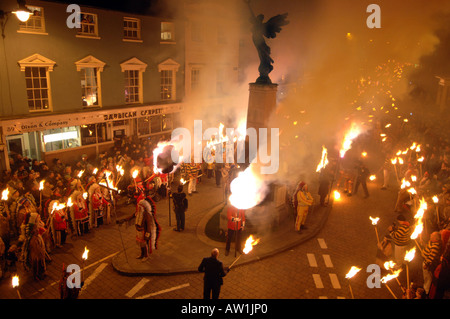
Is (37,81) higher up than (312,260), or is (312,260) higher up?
(37,81)

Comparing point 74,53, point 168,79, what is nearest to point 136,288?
point 74,53

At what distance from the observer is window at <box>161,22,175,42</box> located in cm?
1898

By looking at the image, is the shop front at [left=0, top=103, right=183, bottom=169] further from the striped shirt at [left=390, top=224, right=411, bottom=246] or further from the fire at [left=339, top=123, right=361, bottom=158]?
the striped shirt at [left=390, top=224, right=411, bottom=246]

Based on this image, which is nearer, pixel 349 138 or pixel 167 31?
pixel 349 138

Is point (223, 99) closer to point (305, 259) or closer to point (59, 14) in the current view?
point (59, 14)

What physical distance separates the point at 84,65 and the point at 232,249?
1160 cm

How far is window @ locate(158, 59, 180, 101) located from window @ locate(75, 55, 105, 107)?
158 inches

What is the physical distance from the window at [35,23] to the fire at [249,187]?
410 inches

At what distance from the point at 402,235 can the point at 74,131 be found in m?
14.0

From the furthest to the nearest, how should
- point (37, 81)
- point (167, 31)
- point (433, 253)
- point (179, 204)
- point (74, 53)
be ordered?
point (167, 31) → point (74, 53) → point (37, 81) → point (179, 204) → point (433, 253)

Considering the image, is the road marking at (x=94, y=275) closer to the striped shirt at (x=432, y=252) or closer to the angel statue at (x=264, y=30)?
the angel statue at (x=264, y=30)

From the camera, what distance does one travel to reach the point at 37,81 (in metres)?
13.8

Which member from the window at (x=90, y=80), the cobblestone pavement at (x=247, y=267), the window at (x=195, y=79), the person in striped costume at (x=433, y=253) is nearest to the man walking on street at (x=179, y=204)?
the cobblestone pavement at (x=247, y=267)

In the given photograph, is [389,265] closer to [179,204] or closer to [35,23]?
[179,204]
